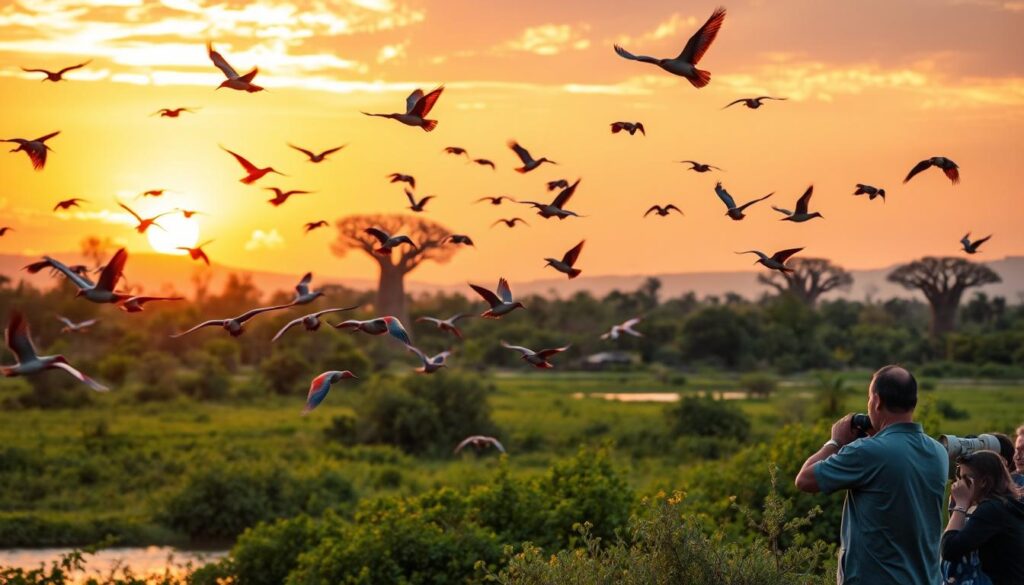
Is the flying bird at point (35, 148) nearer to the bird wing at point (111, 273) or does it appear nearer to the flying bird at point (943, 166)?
the bird wing at point (111, 273)

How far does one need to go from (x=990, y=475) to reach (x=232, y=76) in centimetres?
509

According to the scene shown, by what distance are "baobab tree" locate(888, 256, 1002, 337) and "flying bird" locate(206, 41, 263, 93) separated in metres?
77.2

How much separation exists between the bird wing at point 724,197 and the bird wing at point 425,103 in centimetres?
200

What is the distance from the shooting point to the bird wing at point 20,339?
639 cm

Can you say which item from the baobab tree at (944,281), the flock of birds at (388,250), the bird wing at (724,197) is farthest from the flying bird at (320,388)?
the baobab tree at (944,281)

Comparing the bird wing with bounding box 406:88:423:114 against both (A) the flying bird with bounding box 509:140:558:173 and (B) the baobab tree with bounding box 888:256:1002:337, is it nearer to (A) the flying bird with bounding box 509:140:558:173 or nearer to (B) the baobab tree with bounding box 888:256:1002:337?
(A) the flying bird with bounding box 509:140:558:173

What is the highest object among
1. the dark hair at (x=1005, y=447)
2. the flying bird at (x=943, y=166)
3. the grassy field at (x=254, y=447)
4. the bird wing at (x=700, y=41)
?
the bird wing at (x=700, y=41)

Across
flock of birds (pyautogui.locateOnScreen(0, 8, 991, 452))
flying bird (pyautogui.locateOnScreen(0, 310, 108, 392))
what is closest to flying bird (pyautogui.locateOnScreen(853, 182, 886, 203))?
flock of birds (pyautogui.locateOnScreen(0, 8, 991, 452))

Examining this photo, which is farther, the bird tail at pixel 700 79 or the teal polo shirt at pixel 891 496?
the bird tail at pixel 700 79

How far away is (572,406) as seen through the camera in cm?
3862

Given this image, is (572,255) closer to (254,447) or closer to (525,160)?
(525,160)

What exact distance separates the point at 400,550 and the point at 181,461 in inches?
536

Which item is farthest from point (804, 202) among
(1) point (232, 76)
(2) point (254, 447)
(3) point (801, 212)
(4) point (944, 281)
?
(4) point (944, 281)

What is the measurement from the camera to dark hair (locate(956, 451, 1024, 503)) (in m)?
6.51
